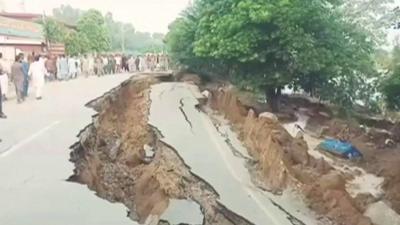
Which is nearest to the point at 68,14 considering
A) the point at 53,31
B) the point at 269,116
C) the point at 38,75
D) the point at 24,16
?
the point at 53,31

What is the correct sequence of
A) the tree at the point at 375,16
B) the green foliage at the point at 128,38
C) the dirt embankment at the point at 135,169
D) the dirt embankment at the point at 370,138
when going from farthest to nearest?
the dirt embankment at the point at 370,138, the tree at the point at 375,16, the green foliage at the point at 128,38, the dirt embankment at the point at 135,169

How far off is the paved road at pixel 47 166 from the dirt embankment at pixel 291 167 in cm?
100

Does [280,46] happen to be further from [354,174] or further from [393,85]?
[354,174]

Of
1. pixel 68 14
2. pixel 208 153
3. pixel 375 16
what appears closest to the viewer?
pixel 68 14

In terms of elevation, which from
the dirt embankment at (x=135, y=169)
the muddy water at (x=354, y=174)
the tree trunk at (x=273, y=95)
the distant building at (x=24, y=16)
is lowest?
the muddy water at (x=354, y=174)

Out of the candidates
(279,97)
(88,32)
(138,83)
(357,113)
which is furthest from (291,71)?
(88,32)

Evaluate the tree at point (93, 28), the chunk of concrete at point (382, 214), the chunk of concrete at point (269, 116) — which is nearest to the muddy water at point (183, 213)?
the chunk of concrete at point (382, 214)

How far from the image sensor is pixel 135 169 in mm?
3582

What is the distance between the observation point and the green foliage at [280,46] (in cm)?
459

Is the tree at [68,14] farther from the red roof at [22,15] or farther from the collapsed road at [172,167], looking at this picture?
the collapsed road at [172,167]

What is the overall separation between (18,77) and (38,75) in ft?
0.44

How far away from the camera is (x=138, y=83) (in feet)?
17.1

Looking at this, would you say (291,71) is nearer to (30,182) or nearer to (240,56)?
(240,56)

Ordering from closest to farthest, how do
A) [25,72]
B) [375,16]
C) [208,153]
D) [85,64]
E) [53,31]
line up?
[53,31], [208,153], [25,72], [85,64], [375,16]
